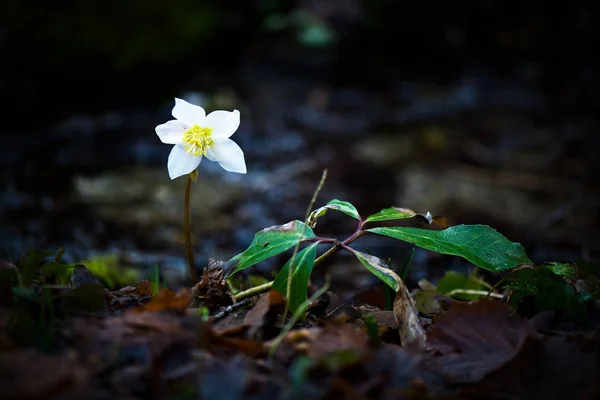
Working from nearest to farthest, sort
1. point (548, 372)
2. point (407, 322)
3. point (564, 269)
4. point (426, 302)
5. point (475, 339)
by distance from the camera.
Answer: point (548, 372), point (475, 339), point (407, 322), point (564, 269), point (426, 302)

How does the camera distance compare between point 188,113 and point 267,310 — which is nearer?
point 267,310

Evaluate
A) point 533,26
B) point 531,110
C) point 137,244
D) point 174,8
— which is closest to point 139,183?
point 137,244

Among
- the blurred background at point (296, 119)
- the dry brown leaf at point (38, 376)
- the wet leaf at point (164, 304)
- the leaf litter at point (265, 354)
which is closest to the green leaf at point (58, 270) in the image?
the leaf litter at point (265, 354)

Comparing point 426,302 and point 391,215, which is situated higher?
point 391,215

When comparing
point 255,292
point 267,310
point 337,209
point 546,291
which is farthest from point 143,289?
point 546,291

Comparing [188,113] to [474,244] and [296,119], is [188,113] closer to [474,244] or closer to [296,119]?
[474,244]

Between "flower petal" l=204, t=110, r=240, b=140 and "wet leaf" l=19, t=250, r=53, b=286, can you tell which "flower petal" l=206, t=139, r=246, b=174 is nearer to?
"flower petal" l=204, t=110, r=240, b=140

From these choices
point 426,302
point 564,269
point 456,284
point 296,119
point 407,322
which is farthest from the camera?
point 296,119

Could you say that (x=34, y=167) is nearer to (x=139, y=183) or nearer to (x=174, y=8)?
(x=139, y=183)
